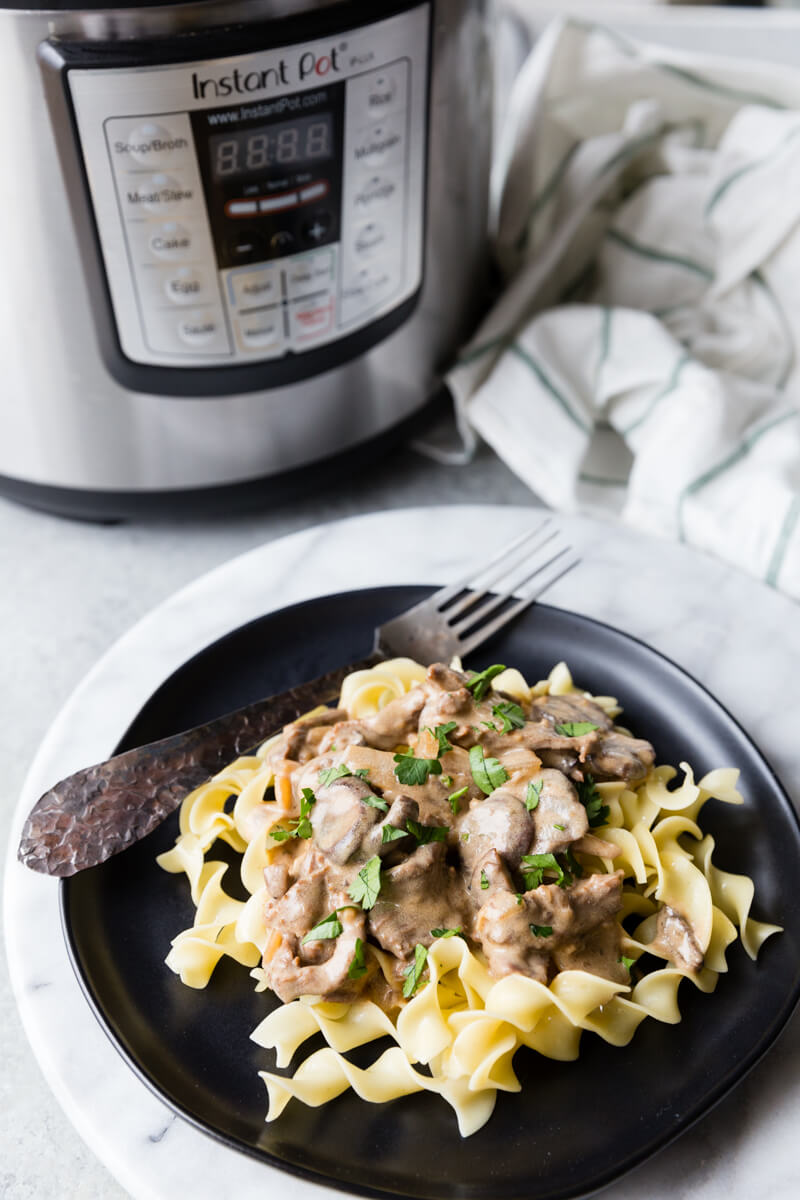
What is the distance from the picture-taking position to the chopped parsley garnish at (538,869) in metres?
1.03

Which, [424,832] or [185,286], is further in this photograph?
[185,286]

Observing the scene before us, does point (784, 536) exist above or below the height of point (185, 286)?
below

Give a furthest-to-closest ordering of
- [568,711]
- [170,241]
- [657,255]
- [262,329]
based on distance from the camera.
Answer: [657,255]
[262,329]
[170,241]
[568,711]

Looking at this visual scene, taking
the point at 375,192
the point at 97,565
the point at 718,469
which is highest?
the point at 375,192

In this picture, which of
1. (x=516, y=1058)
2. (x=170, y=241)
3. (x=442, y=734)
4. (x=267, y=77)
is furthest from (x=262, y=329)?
(x=516, y=1058)

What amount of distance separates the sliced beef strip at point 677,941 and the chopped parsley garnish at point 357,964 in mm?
272

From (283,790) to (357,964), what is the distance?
8.5 inches

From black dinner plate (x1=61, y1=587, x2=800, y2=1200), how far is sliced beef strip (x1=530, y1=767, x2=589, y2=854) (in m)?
0.17

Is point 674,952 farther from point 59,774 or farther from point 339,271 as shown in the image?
point 339,271

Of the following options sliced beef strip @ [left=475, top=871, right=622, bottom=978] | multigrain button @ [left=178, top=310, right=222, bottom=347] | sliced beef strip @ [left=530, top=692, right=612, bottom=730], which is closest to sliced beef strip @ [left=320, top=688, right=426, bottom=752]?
sliced beef strip @ [left=530, top=692, right=612, bottom=730]

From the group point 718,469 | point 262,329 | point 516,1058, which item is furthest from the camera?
point 718,469

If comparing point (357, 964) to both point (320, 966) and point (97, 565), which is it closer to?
point (320, 966)

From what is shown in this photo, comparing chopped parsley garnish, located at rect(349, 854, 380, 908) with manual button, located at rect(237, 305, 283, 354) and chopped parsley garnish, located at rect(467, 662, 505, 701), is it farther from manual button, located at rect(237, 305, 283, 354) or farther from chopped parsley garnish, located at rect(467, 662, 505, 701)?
manual button, located at rect(237, 305, 283, 354)

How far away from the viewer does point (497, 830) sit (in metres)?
1.05
